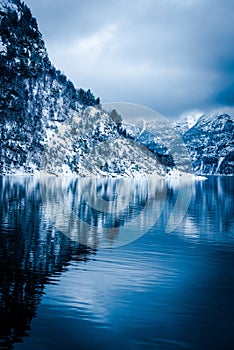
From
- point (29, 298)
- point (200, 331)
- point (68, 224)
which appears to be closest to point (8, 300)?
point (29, 298)

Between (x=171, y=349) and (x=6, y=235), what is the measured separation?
24825 millimetres

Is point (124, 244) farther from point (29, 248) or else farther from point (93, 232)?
point (29, 248)

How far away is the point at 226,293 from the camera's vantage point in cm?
2312

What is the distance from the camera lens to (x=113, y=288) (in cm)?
2300

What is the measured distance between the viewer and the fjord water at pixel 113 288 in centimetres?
1644

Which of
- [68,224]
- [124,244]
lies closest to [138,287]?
[124,244]

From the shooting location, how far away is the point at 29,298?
20.2m

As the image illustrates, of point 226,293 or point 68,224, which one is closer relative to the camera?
point 226,293

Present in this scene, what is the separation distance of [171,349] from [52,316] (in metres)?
5.66

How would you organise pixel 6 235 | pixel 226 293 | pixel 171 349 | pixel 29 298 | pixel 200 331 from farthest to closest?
pixel 6 235, pixel 226 293, pixel 29 298, pixel 200 331, pixel 171 349

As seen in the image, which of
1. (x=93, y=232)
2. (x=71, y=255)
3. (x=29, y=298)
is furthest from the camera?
(x=93, y=232)

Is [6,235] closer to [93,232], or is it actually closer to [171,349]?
[93,232]

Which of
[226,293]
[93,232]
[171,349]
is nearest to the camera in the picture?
[171,349]

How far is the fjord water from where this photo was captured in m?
16.4
